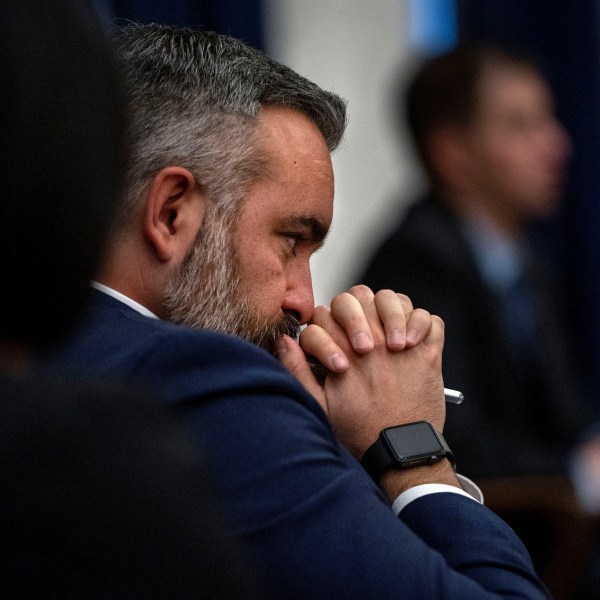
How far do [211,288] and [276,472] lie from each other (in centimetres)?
45

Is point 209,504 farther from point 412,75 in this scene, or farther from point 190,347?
point 412,75

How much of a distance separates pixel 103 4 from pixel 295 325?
6.15 feet

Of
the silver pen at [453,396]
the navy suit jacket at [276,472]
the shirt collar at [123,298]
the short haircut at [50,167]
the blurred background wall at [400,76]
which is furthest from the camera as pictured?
the blurred background wall at [400,76]

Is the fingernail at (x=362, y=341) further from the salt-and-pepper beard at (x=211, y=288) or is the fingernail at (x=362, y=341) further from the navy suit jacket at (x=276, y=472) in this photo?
the navy suit jacket at (x=276, y=472)

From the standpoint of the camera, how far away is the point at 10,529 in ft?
2.03

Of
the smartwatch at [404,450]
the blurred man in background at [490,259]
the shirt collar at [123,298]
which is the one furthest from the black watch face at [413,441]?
the blurred man in background at [490,259]

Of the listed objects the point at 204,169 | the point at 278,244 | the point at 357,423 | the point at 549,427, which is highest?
the point at 204,169

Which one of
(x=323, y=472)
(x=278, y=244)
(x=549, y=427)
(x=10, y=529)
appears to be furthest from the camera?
(x=549, y=427)

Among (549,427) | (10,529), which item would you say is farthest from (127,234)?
(549,427)

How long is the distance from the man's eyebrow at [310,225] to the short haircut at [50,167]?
92 cm

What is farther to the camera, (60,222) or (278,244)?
(278,244)

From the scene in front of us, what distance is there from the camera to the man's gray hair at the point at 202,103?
160 cm

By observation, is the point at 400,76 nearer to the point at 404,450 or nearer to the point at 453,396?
the point at 453,396

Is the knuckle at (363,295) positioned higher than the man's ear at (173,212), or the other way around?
the man's ear at (173,212)
